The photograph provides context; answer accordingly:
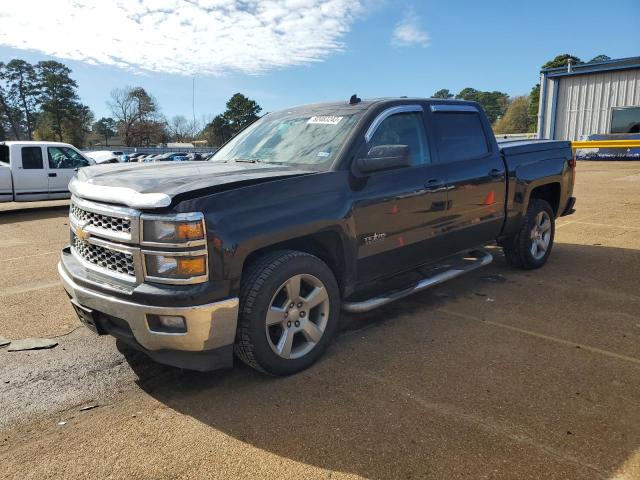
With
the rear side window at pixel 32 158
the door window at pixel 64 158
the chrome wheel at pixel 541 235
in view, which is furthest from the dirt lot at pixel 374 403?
the door window at pixel 64 158

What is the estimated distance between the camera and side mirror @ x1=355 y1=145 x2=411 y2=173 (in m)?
3.61

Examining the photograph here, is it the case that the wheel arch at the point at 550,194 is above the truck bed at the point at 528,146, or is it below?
below

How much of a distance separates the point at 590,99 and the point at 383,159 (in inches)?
1204

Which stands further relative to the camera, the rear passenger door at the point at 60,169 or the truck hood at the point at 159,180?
the rear passenger door at the point at 60,169

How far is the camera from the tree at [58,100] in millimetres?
80562

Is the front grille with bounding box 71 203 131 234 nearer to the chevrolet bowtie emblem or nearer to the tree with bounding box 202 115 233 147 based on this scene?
the chevrolet bowtie emblem

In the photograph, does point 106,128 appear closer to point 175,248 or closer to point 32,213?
point 32,213

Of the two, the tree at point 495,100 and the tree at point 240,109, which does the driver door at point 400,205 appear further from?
the tree at point 495,100

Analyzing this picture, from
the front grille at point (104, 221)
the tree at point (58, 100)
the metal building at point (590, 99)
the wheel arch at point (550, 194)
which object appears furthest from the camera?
the tree at point (58, 100)

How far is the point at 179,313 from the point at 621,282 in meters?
4.90

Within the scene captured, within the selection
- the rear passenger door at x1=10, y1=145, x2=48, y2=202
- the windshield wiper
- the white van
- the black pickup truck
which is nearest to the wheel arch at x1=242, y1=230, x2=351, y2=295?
the black pickup truck

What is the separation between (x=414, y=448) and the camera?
2.55 meters

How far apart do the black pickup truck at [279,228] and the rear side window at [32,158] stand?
1021 centimetres

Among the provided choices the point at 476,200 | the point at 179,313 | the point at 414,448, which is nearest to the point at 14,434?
the point at 179,313
